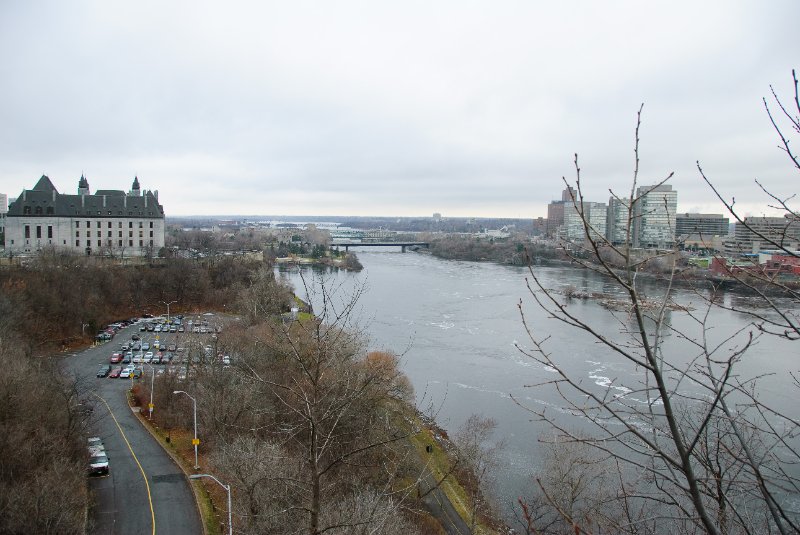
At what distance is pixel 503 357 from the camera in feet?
40.5

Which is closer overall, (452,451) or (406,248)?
(452,451)

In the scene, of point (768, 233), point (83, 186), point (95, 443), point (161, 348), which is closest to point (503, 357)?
point (161, 348)

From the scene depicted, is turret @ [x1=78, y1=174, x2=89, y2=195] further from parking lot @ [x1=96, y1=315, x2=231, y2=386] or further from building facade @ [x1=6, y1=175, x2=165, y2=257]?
parking lot @ [x1=96, y1=315, x2=231, y2=386]

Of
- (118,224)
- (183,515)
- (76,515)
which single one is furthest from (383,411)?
(118,224)

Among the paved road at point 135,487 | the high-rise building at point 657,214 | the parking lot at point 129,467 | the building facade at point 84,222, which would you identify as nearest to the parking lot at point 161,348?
the parking lot at point 129,467

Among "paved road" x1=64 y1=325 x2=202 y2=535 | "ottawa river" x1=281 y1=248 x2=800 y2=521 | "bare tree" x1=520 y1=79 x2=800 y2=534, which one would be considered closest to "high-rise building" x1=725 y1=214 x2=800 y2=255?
"bare tree" x1=520 y1=79 x2=800 y2=534

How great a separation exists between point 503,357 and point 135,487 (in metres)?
7.88

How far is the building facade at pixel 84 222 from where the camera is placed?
2130cm

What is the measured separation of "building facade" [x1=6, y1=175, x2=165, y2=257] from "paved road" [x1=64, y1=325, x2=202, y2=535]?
48.2 ft

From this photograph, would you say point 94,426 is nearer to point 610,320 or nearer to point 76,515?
point 76,515

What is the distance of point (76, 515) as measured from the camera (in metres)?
4.69

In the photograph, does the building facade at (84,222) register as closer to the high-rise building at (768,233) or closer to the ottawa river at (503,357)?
the ottawa river at (503,357)

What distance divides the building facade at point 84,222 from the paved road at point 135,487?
1469cm

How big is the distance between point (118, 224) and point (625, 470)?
21.8 meters
